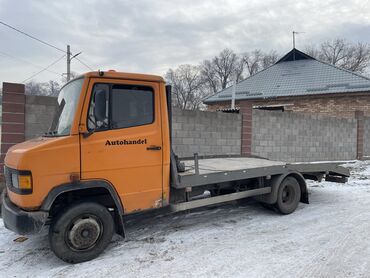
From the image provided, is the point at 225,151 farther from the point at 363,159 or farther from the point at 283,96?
the point at 283,96

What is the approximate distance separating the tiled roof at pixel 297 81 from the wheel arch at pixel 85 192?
20.7 meters

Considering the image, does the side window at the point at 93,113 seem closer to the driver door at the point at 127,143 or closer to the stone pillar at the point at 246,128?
the driver door at the point at 127,143

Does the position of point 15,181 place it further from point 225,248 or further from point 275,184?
point 275,184

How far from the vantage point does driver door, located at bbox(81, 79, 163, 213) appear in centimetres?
439

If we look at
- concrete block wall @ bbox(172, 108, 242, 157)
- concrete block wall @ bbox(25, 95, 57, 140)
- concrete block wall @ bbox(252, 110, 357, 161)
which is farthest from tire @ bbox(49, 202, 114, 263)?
concrete block wall @ bbox(252, 110, 357, 161)

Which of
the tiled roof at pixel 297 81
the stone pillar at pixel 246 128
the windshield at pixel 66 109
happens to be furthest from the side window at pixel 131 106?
the tiled roof at pixel 297 81

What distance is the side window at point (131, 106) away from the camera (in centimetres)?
455

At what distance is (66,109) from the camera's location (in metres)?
4.70

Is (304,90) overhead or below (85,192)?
overhead

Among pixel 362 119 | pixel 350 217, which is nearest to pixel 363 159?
pixel 362 119

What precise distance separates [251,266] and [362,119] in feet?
51.3

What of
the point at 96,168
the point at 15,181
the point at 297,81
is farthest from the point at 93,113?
the point at 297,81

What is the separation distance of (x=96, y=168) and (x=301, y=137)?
11758 millimetres

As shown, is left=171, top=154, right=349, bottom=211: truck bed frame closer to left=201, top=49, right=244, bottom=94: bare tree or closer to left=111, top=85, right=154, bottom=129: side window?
left=111, top=85, right=154, bottom=129: side window
